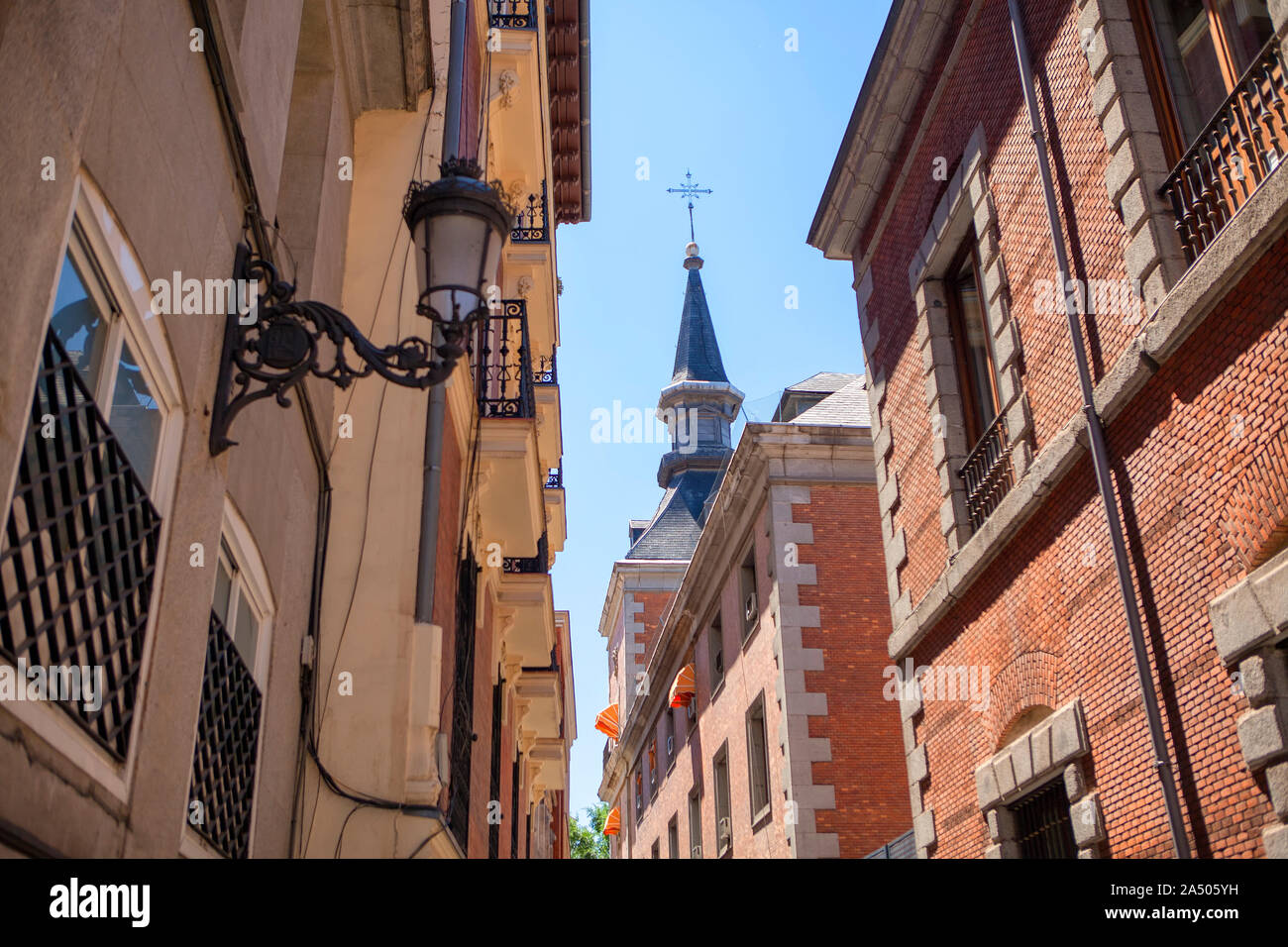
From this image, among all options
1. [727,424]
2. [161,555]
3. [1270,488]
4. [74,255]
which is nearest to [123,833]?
[161,555]

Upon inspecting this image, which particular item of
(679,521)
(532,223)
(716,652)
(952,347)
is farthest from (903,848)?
(679,521)

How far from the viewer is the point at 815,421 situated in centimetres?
2203

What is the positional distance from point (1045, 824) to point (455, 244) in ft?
23.8

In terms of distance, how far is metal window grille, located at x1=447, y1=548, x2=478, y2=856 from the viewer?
35.1 ft

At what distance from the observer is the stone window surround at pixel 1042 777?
8.70m

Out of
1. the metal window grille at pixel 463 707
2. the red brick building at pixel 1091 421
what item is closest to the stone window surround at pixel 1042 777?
the red brick building at pixel 1091 421

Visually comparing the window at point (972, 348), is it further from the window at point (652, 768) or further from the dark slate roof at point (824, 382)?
the window at point (652, 768)

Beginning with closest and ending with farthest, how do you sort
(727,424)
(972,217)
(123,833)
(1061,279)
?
(123,833), (1061,279), (972,217), (727,424)

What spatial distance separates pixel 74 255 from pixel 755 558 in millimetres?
18652

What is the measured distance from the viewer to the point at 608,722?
44.0 m

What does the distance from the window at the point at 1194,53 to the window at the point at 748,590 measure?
14.2 m

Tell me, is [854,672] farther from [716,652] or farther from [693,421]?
[693,421]

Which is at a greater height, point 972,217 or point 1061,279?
point 972,217

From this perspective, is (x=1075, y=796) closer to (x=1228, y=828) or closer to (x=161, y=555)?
Result: (x=1228, y=828)
